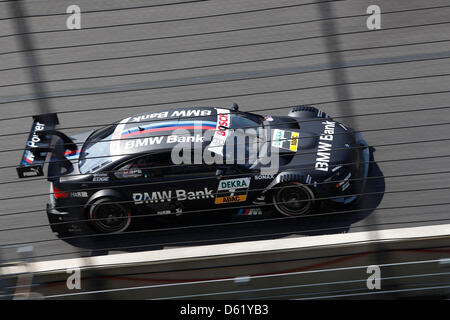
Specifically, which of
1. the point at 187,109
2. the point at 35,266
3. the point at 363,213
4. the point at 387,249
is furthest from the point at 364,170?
the point at 35,266

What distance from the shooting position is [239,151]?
5.55 m

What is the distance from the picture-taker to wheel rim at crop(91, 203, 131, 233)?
228 inches

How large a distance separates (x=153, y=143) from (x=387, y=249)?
10.2 ft

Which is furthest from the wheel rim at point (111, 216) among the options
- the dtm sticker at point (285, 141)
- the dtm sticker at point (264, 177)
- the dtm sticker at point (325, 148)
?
the dtm sticker at point (325, 148)

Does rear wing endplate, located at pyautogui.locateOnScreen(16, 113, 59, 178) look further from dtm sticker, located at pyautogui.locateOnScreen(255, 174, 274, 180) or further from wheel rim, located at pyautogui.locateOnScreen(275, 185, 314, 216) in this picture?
wheel rim, located at pyautogui.locateOnScreen(275, 185, 314, 216)

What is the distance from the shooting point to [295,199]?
5.69m

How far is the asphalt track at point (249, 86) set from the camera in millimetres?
5840

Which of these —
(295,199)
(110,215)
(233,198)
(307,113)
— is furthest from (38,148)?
(307,113)

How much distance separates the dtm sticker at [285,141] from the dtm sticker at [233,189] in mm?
484

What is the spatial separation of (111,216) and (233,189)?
1.32m

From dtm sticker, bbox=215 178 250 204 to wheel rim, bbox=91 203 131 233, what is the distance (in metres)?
1.02

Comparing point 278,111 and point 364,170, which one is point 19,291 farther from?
point 278,111

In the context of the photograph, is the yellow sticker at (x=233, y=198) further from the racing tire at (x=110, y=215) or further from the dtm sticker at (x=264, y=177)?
the racing tire at (x=110, y=215)

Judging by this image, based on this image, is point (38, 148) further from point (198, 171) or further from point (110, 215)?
point (110, 215)
